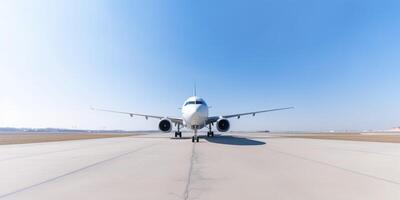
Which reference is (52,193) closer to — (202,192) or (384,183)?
(202,192)

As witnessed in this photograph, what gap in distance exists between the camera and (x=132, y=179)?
5324 millimetres

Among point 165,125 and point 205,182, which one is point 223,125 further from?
point 205,182

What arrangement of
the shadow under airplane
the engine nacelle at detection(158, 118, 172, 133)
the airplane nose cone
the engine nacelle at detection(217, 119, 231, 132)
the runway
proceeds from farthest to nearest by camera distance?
1. the engine nacelle at detection(158, 118, 172, 133)
2. the engine nacelle at detection(217, 119, 231, 132)
3. the airplane nose cone
4. the shadow under airplane
5. the runway

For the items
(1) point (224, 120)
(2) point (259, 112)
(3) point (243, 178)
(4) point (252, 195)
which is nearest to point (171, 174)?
(3) point (243, 178)

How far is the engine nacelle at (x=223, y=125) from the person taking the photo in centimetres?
2202

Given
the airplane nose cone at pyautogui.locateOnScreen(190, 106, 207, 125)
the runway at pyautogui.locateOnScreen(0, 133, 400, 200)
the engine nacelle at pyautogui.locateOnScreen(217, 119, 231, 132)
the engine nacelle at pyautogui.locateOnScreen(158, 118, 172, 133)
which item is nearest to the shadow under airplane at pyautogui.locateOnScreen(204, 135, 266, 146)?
the engine nacelle at pyautogui.locateOnScreen(217, 119, 231, 132)

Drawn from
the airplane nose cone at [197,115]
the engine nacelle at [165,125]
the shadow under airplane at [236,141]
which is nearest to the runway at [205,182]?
the shadow under airplane at [236,141]

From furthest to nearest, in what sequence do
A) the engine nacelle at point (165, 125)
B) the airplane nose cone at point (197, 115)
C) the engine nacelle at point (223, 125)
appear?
the engine nacelle at point (165, 125)
the engine nacelle at point (223, 125)
the airplane nose cone at point (197, 115)

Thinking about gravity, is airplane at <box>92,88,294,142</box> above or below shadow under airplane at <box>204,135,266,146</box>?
above

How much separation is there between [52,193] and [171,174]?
244 centimetres

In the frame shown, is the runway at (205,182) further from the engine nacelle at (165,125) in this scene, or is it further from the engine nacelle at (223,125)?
the engine nacelle at (165,125)

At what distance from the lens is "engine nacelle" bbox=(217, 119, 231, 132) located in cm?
2202

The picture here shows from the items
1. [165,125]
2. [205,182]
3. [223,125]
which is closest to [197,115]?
[223,125]

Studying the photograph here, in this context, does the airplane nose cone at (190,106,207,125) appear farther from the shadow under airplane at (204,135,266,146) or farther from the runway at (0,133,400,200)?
the runway at (0,133,400,200)
